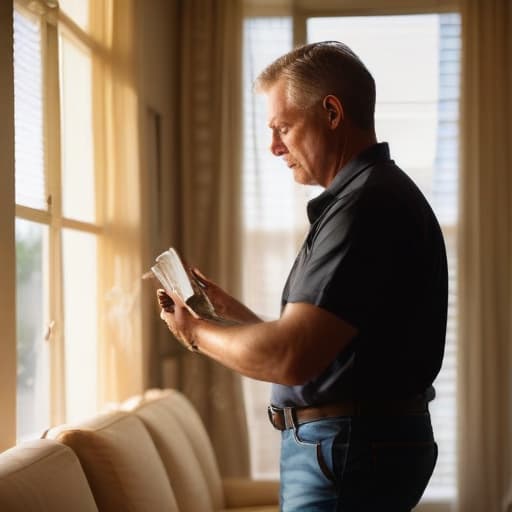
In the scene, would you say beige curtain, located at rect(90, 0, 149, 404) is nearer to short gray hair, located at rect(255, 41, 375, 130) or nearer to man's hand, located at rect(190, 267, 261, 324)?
man's hand, located at rect(190, 267, 261, 324)

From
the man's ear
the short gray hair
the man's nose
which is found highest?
the short gray hair

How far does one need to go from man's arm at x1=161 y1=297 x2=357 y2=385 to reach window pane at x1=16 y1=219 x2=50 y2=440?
1369mm

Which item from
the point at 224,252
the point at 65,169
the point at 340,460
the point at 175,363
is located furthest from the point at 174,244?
the point at 340,460

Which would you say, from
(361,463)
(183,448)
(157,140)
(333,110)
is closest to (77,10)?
(157,140)

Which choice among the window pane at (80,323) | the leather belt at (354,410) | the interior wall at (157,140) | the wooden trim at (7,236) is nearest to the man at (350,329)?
the leather belt at (354,410)

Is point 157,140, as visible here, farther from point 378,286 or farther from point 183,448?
point 378,286

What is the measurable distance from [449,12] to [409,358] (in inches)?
121

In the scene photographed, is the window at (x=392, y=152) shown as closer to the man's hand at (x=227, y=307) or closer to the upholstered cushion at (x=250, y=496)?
the upholstered cushion at (x=250, y=496)

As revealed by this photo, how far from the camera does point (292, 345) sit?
1521 mm

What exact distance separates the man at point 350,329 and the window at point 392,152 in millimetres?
2539

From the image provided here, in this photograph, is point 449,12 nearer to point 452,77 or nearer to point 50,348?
point 452,77

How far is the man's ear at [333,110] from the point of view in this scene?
177 centimetres

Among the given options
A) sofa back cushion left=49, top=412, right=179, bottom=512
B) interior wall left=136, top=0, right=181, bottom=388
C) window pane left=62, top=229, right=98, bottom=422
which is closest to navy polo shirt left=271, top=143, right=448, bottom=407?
sofa back cushion left=49, top=412, right=179, bottom=512

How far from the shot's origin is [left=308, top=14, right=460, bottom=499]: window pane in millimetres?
4312
